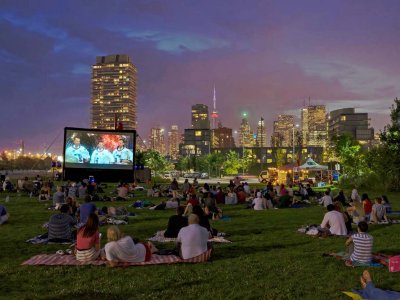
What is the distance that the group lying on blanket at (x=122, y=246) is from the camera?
31.9ft

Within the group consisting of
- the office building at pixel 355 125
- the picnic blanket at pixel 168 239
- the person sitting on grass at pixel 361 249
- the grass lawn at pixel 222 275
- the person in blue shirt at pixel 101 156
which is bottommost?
the grass lawn at pixel 222 275

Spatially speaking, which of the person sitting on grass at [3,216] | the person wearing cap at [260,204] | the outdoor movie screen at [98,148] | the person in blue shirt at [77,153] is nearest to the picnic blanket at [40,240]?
the person sitting on grass at [3,216]

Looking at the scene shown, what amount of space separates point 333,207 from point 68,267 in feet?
28.4

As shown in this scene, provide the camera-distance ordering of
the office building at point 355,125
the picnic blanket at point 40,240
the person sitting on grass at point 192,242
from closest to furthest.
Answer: the person sitting on grass at point 192,242, the picnic blanket at point 40,240, the office building at point 355,125

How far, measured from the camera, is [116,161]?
42938 mm

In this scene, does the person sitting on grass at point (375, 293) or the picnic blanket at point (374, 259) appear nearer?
the person sitting on grass at point (375, 293)

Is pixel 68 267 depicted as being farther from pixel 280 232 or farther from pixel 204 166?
pixel 204 166

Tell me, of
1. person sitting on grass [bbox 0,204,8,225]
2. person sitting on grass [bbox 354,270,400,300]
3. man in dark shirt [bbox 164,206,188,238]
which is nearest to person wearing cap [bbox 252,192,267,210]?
man in dark shirt [bbox 164,206,188,238]

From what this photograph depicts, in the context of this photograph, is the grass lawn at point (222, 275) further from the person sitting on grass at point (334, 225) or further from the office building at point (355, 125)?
the office building at point (355, 125)

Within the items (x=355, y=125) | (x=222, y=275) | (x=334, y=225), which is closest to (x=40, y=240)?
(x=222, y=275)

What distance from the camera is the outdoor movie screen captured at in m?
41.3

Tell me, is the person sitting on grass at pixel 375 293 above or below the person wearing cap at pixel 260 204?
below

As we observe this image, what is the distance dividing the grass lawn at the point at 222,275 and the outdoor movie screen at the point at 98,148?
92.3ft

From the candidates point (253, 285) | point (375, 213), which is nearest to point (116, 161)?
point (375, 213)
